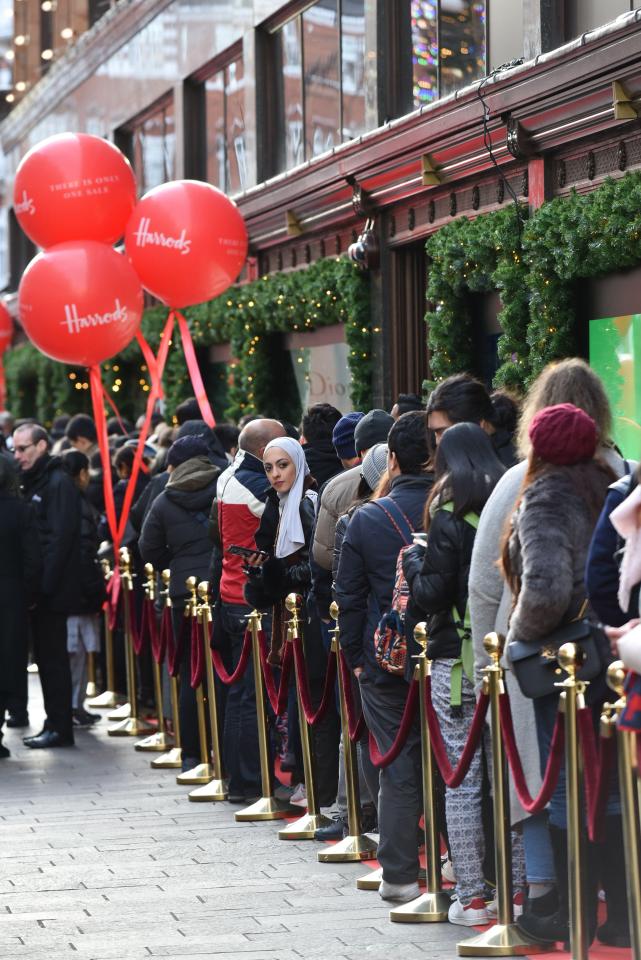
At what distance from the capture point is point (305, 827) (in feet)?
27.3

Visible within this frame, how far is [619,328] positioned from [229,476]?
3.45m

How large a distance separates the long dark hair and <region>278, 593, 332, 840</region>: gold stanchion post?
2.00 meters

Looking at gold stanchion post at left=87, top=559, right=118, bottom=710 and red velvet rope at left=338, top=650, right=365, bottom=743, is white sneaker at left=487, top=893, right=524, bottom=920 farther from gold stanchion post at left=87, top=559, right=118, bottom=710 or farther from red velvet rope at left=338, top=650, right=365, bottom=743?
gold stanchion post at left=87, top=559, right=118, bottom=710

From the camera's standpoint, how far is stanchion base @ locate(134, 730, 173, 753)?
1115cm

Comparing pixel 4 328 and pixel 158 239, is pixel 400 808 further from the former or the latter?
pixel 4 328

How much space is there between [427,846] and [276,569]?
2.23 metres

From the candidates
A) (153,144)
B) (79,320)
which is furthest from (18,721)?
(153,144)

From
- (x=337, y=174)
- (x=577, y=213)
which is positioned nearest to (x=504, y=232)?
(x=577, y=213)

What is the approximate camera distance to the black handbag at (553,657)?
5766 millimetres

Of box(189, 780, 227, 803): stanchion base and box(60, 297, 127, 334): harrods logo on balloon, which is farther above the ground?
box(60, 297, 127, 334): harrods logo on balloon

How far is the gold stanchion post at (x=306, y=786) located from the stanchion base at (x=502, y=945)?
229 centimetres

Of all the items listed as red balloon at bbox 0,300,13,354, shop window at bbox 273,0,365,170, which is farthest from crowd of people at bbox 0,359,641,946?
red balloon at bbox 0,300,13,354

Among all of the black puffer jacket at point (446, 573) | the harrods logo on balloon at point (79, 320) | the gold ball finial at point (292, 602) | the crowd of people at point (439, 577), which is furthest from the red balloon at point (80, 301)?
the black puffer jacket at point (446, 573)

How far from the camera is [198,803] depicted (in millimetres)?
9367
